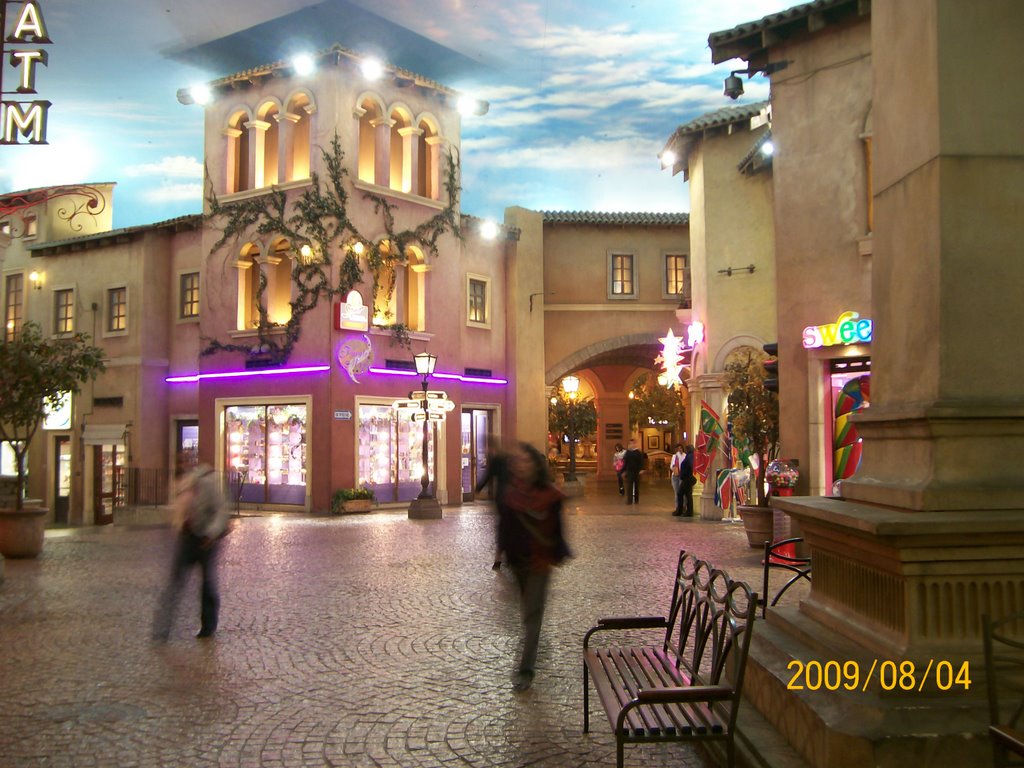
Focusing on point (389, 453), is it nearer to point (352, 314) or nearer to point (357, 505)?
point (357, 505)

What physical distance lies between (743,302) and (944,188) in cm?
1824

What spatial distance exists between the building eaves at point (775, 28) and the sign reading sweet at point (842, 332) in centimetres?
444

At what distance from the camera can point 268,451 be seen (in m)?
25.7

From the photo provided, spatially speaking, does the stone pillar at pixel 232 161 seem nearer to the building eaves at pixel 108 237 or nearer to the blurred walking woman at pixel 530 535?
the building eaves at pixel 108 237

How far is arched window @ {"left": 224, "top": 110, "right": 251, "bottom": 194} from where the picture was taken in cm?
2672

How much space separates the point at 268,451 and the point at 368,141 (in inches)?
366

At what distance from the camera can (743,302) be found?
71.8 ft

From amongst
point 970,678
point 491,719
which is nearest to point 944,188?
point 970,678

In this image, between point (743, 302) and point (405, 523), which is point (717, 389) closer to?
point (743, 302)

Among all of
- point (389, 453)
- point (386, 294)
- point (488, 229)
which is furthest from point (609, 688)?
point (488, 229)

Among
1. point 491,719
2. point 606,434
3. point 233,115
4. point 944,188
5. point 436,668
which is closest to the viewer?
point 944,188

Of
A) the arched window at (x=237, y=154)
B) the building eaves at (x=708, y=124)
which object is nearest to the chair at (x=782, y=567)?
the building eaves at (x=708, y=124)

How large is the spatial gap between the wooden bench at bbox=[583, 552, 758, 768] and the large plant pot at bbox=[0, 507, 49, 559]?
12241mm

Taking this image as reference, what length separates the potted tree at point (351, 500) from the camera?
948 inches
